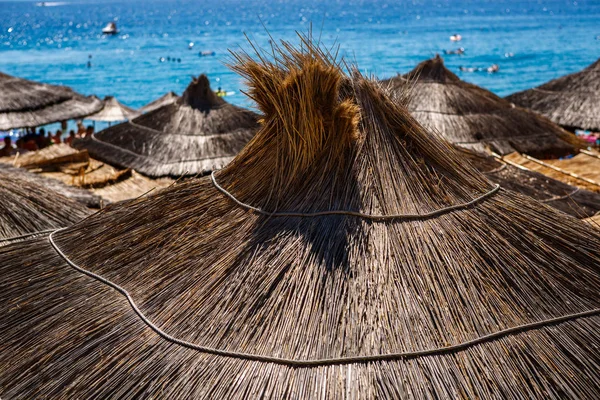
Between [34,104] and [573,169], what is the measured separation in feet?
30.8

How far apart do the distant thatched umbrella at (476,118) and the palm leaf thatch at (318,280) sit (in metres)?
6.26

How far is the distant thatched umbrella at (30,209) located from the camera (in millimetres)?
3961

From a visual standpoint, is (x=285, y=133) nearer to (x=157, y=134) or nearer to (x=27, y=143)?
(x=157, y=134)

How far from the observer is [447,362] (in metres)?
2.12

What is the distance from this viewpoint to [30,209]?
4.11 m

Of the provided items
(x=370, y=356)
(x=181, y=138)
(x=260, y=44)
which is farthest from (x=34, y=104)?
(x=260, y=44)

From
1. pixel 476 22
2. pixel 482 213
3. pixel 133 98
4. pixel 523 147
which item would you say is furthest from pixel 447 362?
pixel 476 22

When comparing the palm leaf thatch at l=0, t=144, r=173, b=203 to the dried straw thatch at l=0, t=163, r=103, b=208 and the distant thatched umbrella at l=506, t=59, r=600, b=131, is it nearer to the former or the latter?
the dried straw thatch at l=0, t=163, r=103, b=208

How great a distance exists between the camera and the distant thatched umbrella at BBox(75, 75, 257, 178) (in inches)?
374

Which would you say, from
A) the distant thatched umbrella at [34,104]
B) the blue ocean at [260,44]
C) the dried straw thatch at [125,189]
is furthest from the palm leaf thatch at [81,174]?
the blue ocean at [260,44]

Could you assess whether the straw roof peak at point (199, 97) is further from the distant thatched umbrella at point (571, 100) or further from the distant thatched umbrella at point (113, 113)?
the distant thatched umbrella at point (113, 113)

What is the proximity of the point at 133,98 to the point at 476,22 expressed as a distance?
174 feet

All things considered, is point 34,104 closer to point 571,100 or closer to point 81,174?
point 81,174

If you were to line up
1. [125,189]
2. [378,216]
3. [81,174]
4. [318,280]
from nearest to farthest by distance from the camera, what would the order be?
[318,280] < [378,216] < [81,174] < [125,189]
